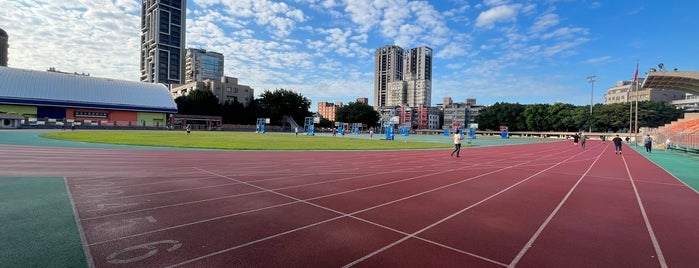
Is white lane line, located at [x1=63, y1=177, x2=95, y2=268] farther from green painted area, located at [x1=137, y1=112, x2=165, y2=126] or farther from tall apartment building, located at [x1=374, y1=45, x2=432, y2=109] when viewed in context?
tall apartment building, located at [x1=374, y1=45, x2=432, y2=109]

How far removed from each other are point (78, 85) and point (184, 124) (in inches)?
867

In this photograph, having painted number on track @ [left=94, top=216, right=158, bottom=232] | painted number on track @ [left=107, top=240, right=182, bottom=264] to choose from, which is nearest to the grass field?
painted number on track @ [left=94, top=216, right=158, bottom=232]

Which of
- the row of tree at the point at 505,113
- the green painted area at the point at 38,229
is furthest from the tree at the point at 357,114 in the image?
the green painted area at the point at 38,229

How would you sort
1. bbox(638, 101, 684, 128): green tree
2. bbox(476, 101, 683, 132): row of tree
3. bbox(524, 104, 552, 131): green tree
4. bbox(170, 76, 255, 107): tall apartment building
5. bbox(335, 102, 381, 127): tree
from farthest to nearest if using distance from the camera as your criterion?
bbox(335, 102, 381, 127): tree
bbox(170, 76, 255, 107): tall apartment building
bbox(524, 104, 552, 131): green tree
bbox(476, 101, 683, 132): row of tree
bbox(638, 101, 684, 128): green tree

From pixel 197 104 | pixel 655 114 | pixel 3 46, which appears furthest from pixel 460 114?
pixel 3 46

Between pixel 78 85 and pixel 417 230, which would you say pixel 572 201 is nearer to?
pixel 417 230

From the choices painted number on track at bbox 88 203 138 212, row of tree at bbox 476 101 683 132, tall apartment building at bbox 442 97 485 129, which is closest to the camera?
painted number on track at bbox 88 203 138 212

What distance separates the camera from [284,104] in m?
98.7

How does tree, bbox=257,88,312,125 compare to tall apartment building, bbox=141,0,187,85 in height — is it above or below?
below

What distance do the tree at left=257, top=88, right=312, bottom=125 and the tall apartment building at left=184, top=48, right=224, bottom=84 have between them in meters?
60.1

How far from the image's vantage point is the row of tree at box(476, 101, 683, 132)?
2854 inches

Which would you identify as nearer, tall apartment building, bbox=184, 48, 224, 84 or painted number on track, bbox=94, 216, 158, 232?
painted number on track, bbox=94, 216, 158, 232

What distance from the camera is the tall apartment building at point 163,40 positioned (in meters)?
132

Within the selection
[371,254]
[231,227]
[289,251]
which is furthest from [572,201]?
[231,227]
